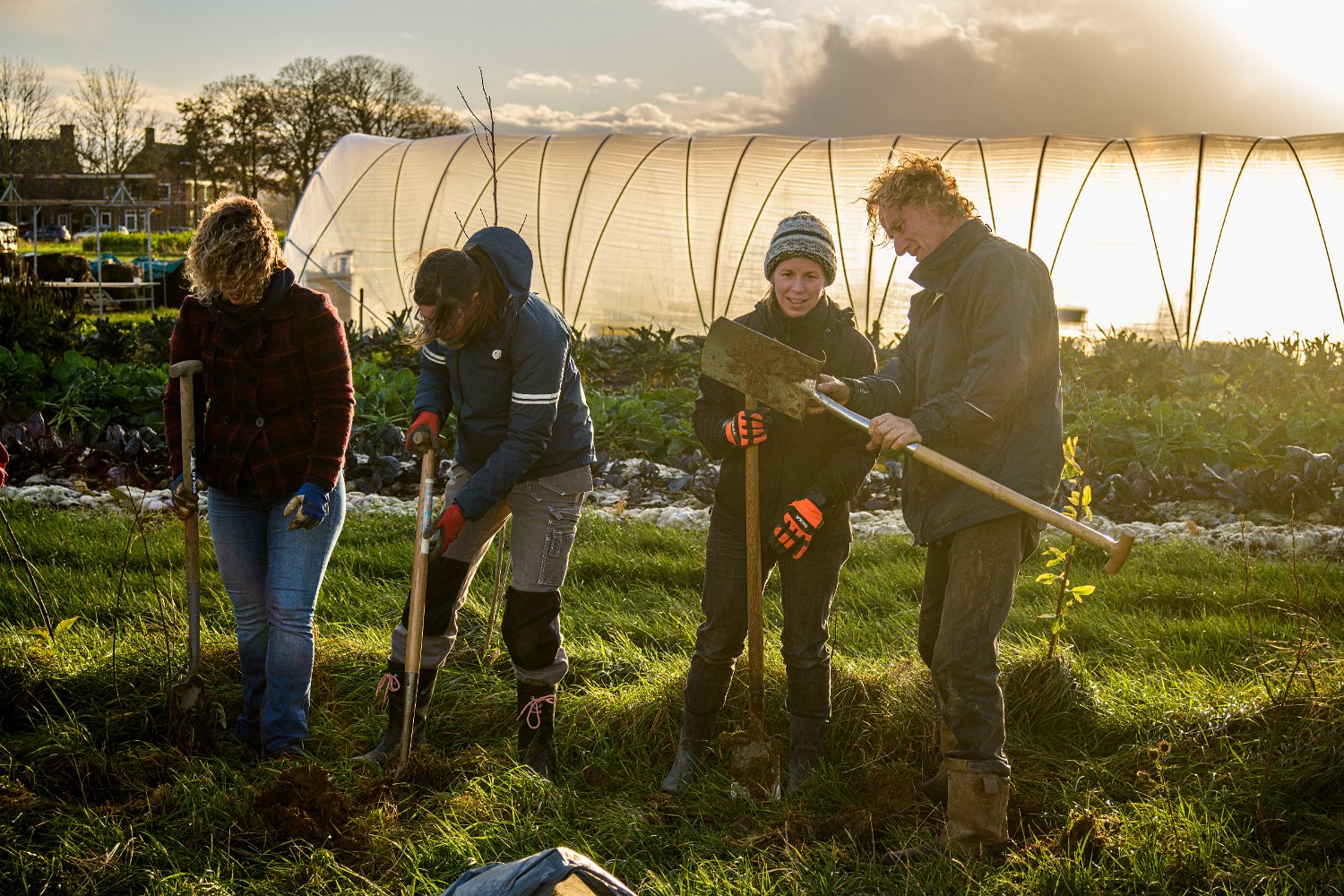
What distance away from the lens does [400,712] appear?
3.45 meters

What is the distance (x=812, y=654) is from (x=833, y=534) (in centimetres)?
37

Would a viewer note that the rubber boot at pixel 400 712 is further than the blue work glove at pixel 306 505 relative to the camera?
Yes

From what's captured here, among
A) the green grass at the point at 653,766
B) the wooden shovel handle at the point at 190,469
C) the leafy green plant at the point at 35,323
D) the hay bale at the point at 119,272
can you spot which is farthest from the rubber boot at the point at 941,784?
the hay bale at the point at 119,272

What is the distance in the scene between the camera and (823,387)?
Result: 3.19 m

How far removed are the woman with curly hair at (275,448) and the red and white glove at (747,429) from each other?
46.6 inches

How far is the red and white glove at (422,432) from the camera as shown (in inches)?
132

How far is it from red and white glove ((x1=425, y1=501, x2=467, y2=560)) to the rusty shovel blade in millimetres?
826

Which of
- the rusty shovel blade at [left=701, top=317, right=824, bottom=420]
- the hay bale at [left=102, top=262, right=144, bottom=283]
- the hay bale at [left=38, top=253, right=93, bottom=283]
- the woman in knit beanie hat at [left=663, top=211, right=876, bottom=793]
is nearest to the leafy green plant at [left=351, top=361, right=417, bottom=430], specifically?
the woman in knit beanie hat at [left=663, top=211, right=876, bottom=793]

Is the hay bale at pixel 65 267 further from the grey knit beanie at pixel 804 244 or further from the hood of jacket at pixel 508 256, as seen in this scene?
the grey knit beanie at pixel 804 244

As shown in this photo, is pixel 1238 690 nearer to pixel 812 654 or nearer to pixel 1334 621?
pixel 1334 621

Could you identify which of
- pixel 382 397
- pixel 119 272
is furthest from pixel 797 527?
pixel 119 272

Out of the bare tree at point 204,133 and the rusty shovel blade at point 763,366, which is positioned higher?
the bare tree at point 204,133

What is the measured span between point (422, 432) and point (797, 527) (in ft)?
3.79

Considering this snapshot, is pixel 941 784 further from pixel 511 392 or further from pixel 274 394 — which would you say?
pixel 274 394
